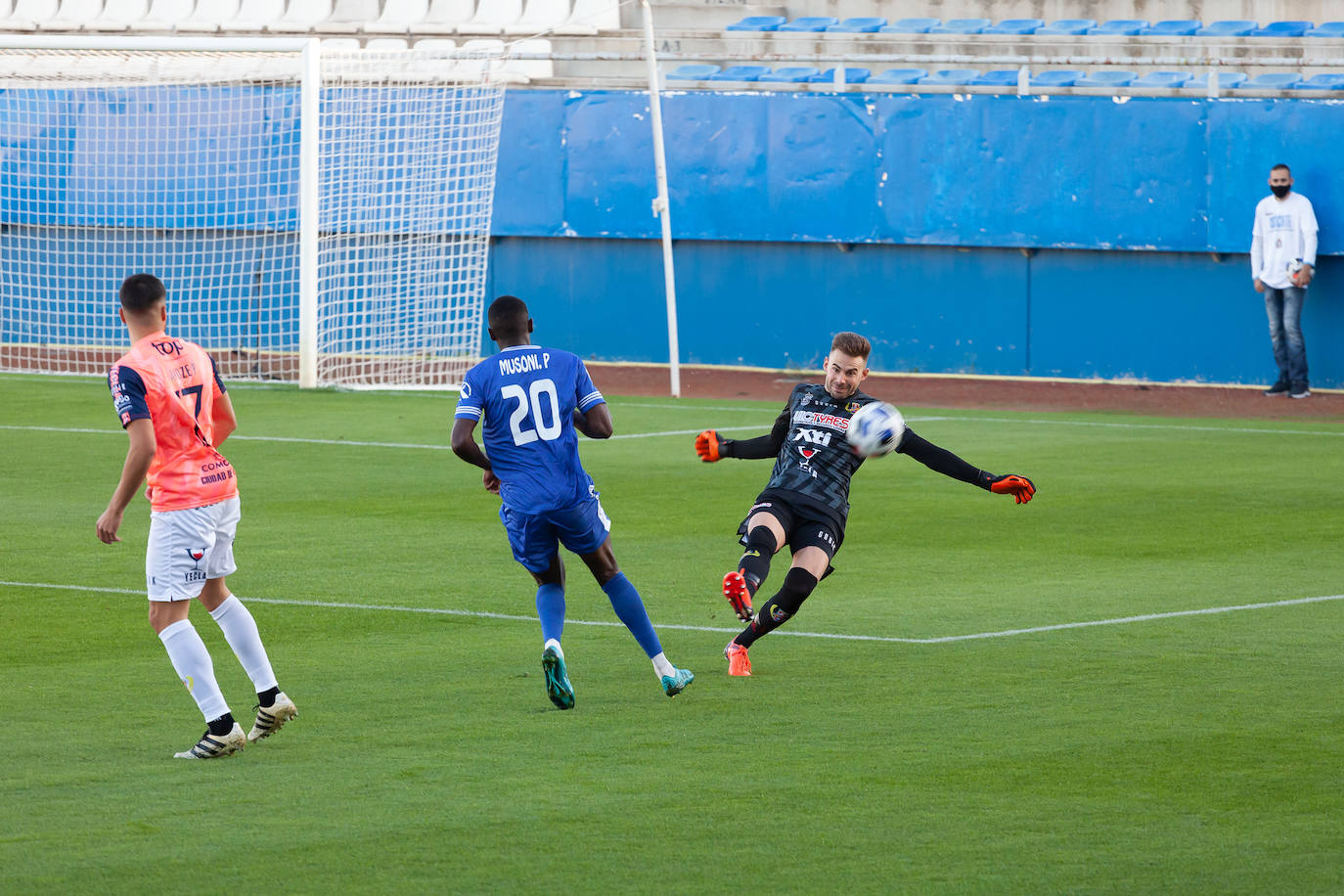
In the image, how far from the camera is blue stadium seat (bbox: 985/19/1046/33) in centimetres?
2945

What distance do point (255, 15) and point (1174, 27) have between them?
14.6m

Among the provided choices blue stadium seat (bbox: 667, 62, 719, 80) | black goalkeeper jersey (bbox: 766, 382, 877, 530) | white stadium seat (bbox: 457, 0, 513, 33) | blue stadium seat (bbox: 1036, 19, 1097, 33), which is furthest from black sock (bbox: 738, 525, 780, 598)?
white stadium seat (bbox: 457, 0, 513, 33)

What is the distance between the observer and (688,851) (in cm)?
597

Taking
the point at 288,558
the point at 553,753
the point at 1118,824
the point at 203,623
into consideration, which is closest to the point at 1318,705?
the point at 1118,824

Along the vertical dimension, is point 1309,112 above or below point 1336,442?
above

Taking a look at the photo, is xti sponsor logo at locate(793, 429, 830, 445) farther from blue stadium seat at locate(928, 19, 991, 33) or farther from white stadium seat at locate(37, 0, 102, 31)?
white stadium seat at locate(37, 0, 102, 31)

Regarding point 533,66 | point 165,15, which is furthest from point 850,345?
point 165,15

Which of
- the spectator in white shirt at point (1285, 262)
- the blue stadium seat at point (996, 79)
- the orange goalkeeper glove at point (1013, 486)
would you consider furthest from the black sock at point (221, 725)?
the blue stadium seat at point (996, 79)

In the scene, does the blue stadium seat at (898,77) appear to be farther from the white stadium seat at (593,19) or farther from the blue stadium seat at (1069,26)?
the white stadium seat at (593,19)

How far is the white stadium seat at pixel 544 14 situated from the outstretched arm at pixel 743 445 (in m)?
24.0

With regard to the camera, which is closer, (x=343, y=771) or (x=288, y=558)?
(x=343, y=771)

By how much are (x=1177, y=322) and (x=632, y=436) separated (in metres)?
8.13

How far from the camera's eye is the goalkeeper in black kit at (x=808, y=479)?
28.8ft

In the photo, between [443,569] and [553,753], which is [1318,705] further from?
[443,569]
